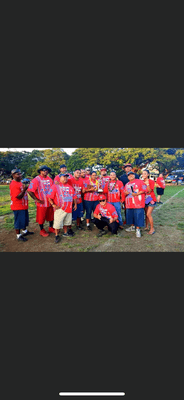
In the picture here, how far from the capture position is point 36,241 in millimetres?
3516

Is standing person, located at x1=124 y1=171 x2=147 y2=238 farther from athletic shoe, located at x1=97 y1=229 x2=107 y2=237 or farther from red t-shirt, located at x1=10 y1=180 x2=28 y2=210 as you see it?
red t-shirt, located at x1=10 y1=180 x2=28 y2=210

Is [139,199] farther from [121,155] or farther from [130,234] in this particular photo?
[121,155]

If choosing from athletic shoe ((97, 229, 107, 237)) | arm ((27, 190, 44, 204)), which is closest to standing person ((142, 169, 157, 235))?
athletic shoe ((97, 229, 107, 237))

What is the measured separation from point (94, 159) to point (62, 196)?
401 centimetres

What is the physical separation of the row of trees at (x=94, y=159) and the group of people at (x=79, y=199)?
1.06m

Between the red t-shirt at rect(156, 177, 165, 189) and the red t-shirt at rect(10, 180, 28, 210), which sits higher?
the red t-shirt at rect(156, 177, 165, 189)

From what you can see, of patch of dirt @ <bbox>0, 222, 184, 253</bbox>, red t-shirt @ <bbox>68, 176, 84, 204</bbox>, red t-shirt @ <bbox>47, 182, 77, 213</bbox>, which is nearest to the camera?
patch of dirt @ <bbox>0, 222, 184, 253</bbox>

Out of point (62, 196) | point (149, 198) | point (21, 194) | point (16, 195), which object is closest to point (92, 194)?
point (62, 196)

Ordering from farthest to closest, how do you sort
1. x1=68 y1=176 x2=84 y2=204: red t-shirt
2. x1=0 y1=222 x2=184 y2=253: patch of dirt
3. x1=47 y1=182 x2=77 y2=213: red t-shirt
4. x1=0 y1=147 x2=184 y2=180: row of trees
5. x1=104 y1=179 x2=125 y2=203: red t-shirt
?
x1=0 y1=147 x2=184 y2=180: row of trees, x1=68 y1=176 x2=84 y2=204: red t-shirt, x1=104 y1=179 x2=125 y2=203: red t-shirt, x1=47 y1=182 x2=77 y2=213: red t-shirt, x1=0 y1=222 x2=184 y2=253: patch of dirt

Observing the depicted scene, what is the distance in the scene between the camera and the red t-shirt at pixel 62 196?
3418 mm

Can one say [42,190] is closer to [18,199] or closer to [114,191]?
[18,199]

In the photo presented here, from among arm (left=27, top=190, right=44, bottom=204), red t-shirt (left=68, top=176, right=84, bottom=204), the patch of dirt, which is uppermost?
red t-shirt (left=68, top=176, right=84, bottom=204)

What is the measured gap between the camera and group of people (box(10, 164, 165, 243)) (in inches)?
137

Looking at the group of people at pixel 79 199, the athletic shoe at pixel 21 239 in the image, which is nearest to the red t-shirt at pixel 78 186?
the group of people at pixel 79 199
